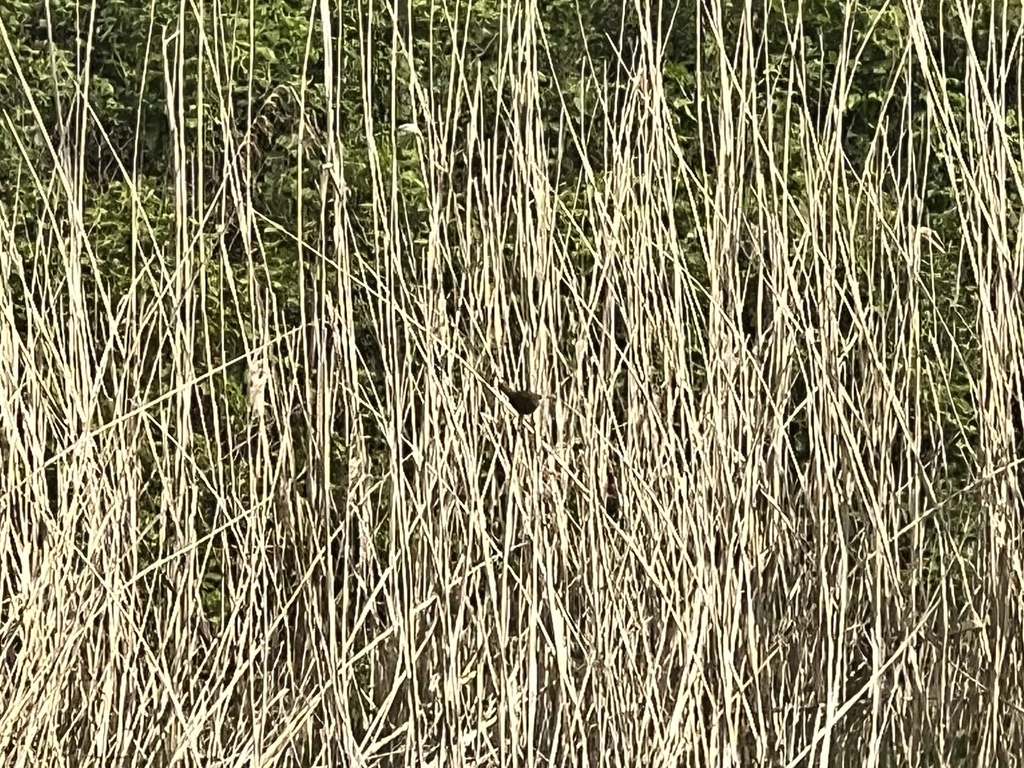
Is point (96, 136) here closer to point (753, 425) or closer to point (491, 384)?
point (491, 384)

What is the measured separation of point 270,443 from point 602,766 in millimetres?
579

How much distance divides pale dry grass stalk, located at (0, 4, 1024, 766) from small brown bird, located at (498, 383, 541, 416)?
0.07ft

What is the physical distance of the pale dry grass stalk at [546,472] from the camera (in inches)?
49.1

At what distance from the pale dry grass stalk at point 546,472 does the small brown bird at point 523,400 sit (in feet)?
0.07

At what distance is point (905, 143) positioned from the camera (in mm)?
1464

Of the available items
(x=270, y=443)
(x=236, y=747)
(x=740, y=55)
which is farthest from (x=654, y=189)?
(x=236, y=747)

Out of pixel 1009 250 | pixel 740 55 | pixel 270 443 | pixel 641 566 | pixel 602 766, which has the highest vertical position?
pixel 740 55

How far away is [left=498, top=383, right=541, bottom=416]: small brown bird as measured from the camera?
1.24 meters

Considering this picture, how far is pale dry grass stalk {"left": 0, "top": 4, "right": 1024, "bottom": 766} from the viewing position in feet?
4.09

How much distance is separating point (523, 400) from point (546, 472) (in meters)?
0.09

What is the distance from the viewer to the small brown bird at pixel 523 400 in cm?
124

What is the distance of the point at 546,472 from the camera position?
1253 millimetres

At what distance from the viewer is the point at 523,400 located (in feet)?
4.08

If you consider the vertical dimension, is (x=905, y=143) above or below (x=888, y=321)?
above
